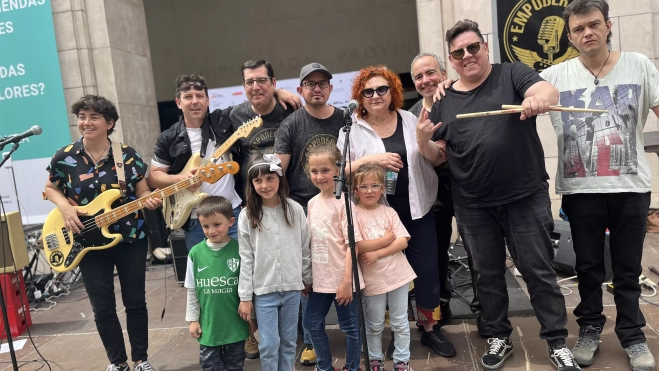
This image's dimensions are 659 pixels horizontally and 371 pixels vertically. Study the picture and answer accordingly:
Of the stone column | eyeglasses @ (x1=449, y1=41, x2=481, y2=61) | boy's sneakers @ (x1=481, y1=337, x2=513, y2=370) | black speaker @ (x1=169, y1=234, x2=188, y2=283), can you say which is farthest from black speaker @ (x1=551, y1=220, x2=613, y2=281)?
the stone column

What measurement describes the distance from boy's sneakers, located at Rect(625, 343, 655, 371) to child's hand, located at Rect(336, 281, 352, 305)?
1603 millimetres

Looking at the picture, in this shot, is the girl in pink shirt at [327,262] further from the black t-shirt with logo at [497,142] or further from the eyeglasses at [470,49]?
the eyeglasses at [470,49]

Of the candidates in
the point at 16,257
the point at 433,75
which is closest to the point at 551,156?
the point at 433,75

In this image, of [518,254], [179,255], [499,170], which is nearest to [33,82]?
[179,255]

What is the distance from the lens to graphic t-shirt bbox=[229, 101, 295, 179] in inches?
125

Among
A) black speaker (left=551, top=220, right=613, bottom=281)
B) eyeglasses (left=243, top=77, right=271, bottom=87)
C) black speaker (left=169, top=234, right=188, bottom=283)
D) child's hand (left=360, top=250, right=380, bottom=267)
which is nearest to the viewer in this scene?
child's hand (left=360, top=250, right=380, bottom=267)

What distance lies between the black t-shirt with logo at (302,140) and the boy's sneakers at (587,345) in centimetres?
179

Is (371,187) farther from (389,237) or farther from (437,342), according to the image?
(437,342)

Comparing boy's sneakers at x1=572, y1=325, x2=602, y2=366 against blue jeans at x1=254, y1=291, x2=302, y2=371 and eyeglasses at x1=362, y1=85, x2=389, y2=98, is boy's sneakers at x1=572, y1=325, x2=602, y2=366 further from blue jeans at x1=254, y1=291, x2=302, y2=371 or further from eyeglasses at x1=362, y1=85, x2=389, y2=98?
eyeglasses at x1=362, y1=85, x2=389, y2=98

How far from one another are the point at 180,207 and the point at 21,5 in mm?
4308

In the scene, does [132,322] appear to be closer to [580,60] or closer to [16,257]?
[16,257]

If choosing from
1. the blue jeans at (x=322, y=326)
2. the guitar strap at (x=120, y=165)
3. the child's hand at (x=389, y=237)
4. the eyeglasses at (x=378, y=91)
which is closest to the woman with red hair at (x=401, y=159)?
the eyeglasses at (x=378, y=91)

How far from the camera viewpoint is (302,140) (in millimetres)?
2887

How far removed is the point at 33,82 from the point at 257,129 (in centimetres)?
410
